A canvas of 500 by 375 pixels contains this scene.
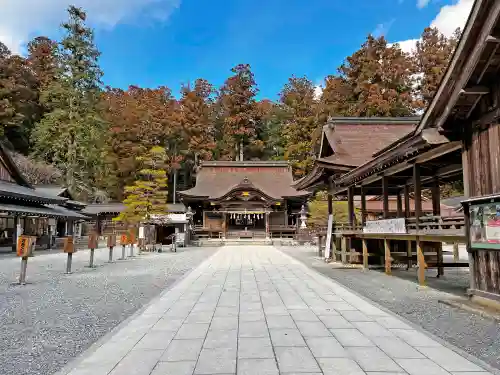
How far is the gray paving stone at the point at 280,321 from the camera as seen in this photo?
15.0 feet

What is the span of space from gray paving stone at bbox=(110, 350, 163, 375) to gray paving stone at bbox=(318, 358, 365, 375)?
1.48 m

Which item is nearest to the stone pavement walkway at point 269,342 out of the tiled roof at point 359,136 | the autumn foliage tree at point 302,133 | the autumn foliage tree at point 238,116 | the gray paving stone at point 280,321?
the gray paving stone at point 280,321

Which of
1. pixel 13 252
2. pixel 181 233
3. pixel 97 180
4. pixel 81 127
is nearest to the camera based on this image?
pixel 13 252

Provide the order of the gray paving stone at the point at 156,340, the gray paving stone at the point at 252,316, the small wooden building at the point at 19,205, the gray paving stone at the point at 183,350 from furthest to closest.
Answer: the small wooden building at the point at 19,205 → the gray paving stone at the point at 252,316 → the gray paving stone at the point at 156,340 → the gray paving stone at the point at 183,350

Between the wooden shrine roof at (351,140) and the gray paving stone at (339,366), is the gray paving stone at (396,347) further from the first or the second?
the wooden shrine roof at (351,140)

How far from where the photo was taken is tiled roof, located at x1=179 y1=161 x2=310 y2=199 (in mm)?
34094

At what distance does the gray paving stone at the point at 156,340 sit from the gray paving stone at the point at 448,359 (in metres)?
2.56

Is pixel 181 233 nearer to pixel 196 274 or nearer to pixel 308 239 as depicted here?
pixel 308 239

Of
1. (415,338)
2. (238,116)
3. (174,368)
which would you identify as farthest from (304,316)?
(238,116)

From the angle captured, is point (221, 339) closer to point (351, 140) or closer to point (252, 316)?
point (252, 316)

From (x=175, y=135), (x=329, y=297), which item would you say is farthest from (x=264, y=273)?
(x=175, y=135)

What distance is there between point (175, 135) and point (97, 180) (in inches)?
374

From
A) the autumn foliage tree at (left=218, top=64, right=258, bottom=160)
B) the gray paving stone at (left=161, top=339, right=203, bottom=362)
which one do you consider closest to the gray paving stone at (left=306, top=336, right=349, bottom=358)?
the gray paving stone at (left=161, top=339, right=203, bottom=362)

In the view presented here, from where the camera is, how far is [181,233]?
23.6m
